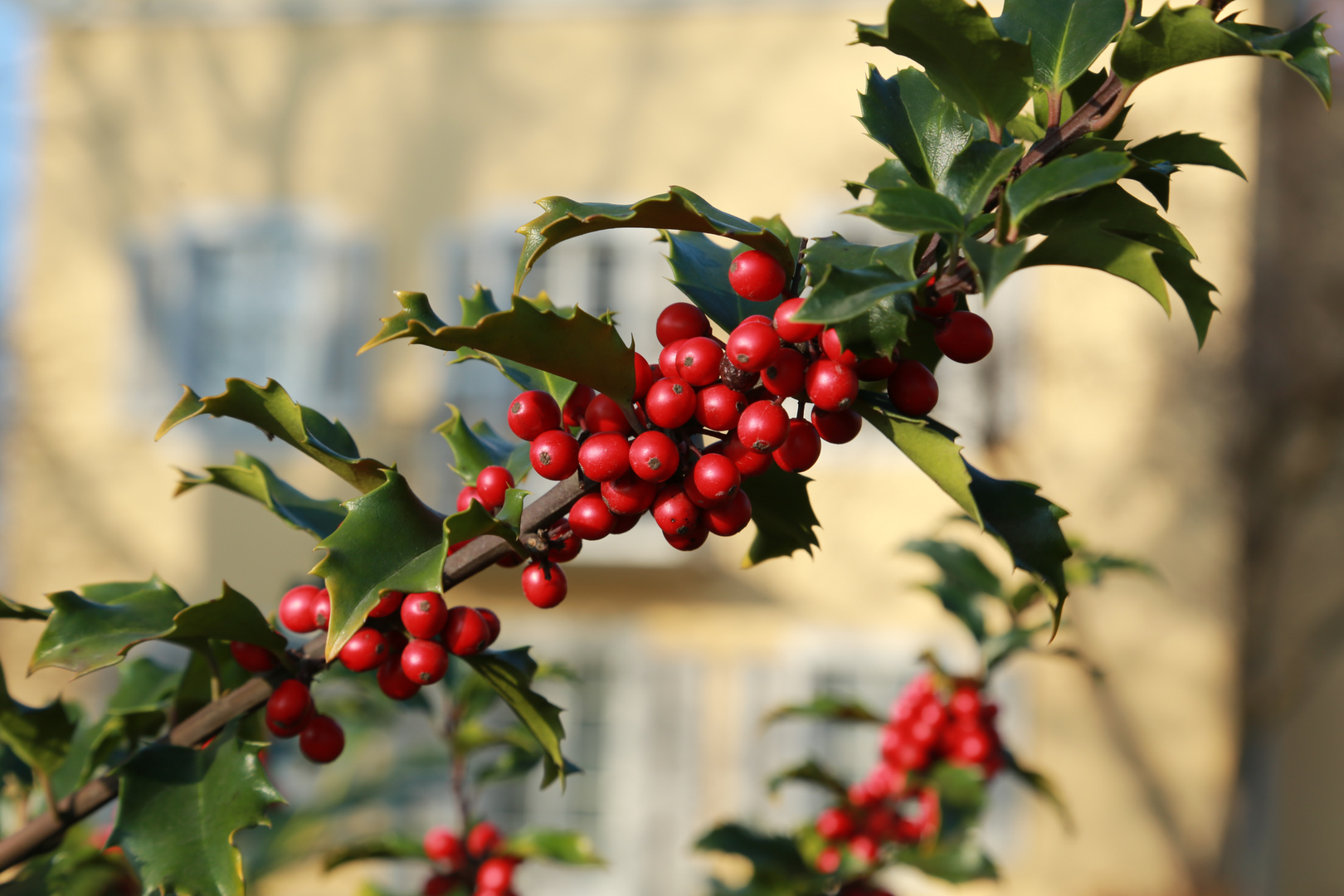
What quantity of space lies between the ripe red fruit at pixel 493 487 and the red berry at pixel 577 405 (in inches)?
4.5

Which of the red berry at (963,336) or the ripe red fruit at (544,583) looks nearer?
the red berry at (963,336)

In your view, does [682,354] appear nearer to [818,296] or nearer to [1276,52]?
[818,296]

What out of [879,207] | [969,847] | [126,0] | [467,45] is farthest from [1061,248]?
[126,0]

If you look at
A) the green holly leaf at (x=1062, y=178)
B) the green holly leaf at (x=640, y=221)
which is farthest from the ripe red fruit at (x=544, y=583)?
the green holly leaf at (x=1062, y=178)

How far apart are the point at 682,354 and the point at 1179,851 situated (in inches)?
311

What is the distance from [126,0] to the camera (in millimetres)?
9117

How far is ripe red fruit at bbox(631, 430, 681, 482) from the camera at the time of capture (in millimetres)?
891

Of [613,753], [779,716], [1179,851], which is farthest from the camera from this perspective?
[613,753]

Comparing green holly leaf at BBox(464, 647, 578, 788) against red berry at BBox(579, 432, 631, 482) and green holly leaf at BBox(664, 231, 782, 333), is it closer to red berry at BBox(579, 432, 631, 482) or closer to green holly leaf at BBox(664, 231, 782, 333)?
red berry at BBox(579, 432, 631, 482)

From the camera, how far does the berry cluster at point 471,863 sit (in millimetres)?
1809

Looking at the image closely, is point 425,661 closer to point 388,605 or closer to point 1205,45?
point 388,605

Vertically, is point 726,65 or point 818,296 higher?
point 818,296

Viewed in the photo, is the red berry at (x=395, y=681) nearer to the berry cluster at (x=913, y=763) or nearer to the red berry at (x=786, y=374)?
the red berry at (x=786, y=374)

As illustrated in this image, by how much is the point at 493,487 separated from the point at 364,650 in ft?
0.65
